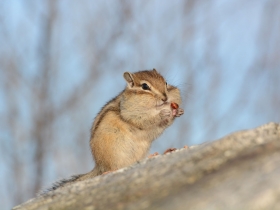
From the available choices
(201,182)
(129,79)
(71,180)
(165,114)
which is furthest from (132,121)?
(201,182)

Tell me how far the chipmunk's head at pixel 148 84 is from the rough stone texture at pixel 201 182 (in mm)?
2572

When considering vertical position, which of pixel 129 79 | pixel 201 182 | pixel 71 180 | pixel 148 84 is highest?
pixel 129 79

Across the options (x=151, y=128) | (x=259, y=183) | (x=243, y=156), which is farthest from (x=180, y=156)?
(x=151, y=128)

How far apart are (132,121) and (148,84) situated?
545 mm

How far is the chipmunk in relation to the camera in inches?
218

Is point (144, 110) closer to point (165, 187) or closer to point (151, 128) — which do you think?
point (151, 128)

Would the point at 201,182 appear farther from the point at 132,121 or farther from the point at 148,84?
the point at 148,84

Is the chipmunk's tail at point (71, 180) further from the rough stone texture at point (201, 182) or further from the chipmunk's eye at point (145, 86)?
the rough stone texture at point (201, 182)

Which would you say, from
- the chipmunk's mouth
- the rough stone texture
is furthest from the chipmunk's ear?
the rough stone texture

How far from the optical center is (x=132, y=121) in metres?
5.89

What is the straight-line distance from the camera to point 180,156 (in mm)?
3256

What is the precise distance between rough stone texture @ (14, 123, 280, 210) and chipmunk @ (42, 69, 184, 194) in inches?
76.0

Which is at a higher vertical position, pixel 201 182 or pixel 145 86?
pixel 145 86

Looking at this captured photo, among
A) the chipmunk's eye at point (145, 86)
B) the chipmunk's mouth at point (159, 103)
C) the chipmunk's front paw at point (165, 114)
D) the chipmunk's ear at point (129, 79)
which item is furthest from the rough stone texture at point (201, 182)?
the chipmunk's ear at point (129, 79)
